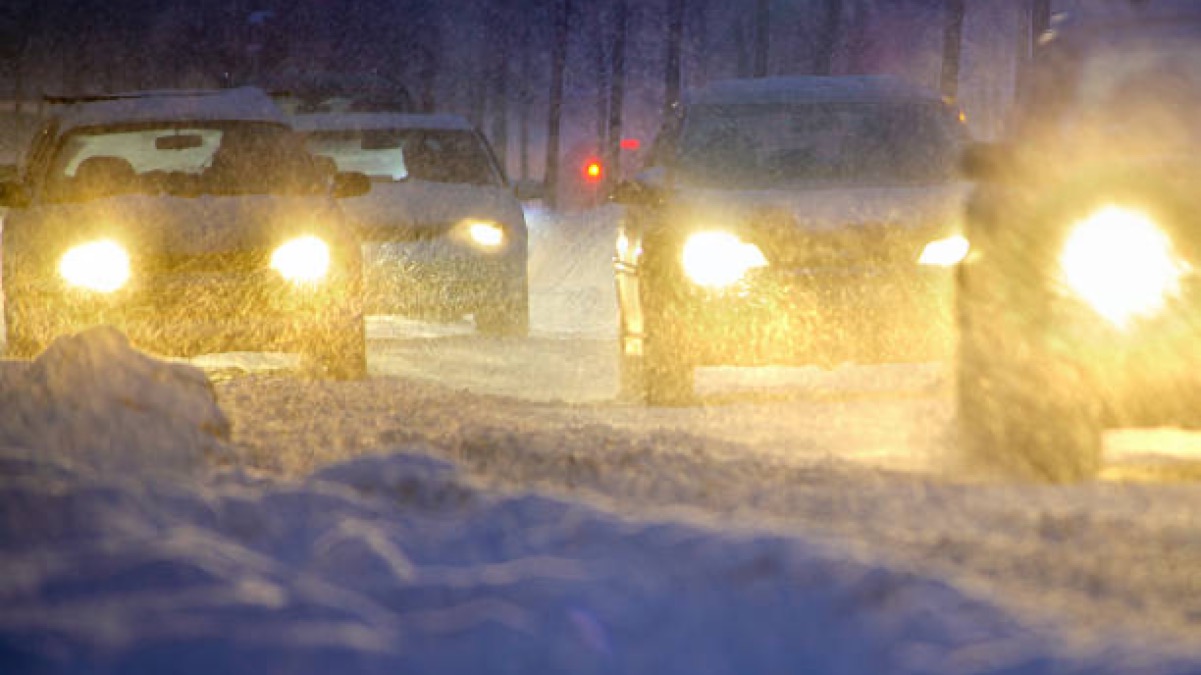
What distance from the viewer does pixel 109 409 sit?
6.02m

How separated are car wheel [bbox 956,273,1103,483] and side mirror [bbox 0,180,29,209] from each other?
19.1 ft

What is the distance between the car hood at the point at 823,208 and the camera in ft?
27.2

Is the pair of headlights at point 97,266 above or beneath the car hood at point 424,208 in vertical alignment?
beneath

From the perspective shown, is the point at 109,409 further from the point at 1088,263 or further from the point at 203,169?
the point at 203,169

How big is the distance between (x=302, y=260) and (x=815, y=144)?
292 centimetres

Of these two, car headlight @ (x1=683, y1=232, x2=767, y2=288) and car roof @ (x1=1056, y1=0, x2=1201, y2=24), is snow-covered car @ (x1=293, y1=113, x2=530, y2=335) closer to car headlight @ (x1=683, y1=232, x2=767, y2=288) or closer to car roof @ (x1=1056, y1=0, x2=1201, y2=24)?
car headlight @ (x1=683, y1=232, x2=767, y2=288)

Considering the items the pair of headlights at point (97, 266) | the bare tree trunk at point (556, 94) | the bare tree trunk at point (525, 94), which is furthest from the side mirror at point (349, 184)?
the bare tree trunk at point (525, 94)

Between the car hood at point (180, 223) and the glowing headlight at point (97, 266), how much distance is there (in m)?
0.06

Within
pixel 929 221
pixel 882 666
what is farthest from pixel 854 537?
pixel 929 221

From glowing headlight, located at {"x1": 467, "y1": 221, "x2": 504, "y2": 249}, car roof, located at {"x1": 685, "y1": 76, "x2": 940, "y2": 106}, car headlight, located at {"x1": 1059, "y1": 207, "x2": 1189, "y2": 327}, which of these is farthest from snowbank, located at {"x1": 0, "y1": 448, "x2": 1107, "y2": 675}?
glowing headlight, located at {"x1": 467, "y1": 221, "x2": 504, "y2": 249}

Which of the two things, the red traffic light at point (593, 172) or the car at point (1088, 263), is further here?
the red traffic light at point (593, 172)

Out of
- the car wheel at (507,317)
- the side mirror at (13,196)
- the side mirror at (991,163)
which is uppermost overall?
the car wheel at (507,317)

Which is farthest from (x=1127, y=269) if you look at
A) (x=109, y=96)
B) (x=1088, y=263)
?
(x=109, y=96)

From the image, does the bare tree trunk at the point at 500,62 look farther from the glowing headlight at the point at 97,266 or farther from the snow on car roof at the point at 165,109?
the glowing headlight at the point at 97,266
